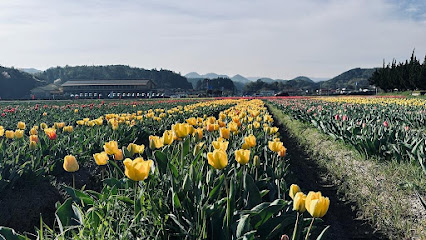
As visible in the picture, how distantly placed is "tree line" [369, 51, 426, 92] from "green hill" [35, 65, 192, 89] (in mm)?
110472

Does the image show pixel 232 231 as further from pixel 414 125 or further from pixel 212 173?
pixel 414 125

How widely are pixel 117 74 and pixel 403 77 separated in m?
149

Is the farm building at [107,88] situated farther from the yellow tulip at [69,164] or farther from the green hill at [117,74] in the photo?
the yellow tulip at [69,164]

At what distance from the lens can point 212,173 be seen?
3.08 metres

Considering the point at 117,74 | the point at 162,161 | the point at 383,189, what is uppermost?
the point at 117,74

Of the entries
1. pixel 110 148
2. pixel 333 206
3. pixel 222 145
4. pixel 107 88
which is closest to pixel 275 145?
pixel 222 145

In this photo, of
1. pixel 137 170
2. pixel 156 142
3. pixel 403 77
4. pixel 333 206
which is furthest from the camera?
pixel 403 77

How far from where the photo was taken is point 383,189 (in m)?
4.74

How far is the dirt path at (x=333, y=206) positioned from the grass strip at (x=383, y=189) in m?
0.10

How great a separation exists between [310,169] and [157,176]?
16.0 feet

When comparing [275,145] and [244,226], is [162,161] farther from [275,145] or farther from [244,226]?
[244,226]

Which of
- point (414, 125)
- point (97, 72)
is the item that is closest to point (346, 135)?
point (414, 125)

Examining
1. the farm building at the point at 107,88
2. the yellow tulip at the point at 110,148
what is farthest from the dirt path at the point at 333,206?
the farm building at the point at 107,88

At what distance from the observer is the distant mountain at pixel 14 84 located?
293ft
